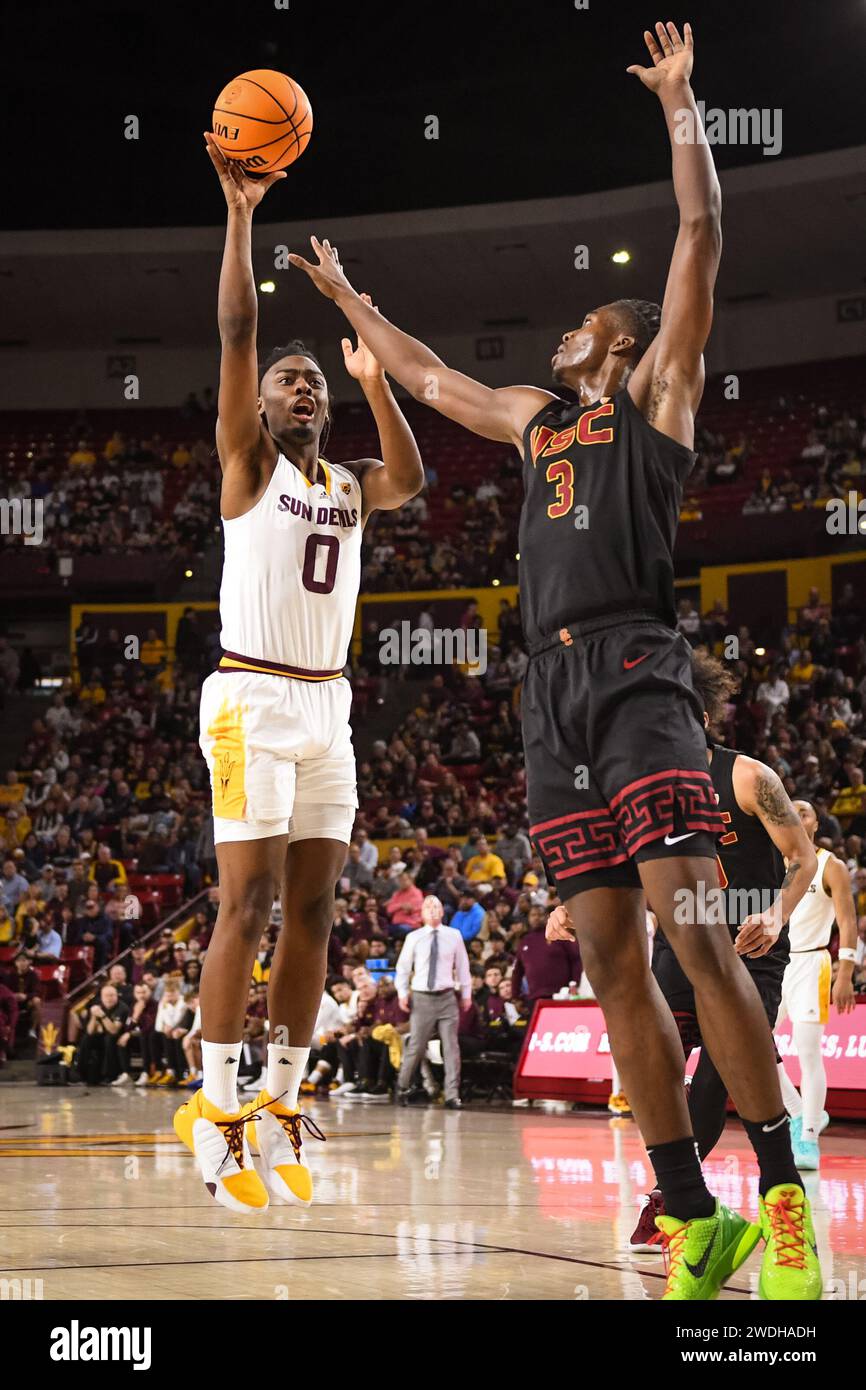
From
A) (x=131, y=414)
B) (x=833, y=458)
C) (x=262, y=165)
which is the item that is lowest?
(x=262, y=165)

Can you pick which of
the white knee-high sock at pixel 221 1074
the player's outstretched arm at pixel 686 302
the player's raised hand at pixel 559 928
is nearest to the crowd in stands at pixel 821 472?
the player's raised hand at pixel 559 928

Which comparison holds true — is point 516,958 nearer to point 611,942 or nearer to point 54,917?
point 54,917

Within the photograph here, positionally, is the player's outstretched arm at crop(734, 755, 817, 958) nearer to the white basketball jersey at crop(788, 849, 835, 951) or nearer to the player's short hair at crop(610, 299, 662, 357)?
the player's short hair at crop(610, 299, 662, 357)

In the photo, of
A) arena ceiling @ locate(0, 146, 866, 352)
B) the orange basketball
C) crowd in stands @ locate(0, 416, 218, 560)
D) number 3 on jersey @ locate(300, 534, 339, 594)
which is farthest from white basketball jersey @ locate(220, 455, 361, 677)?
crowd in stands @ locate(0, 416, 218, 560)

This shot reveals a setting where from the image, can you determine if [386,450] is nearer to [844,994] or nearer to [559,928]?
[559,928]

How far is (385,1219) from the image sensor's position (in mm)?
5895

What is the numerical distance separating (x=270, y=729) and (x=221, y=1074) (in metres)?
1.13

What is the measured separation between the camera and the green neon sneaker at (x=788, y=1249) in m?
3.72

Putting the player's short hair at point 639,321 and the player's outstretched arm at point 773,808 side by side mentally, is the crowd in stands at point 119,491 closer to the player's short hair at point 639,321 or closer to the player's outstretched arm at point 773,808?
the player's outstretched arm at point 773,808

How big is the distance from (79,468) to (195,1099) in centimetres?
2654

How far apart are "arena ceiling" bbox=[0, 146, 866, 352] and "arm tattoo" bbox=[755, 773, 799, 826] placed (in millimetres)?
19984

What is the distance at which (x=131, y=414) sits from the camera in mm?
31938
